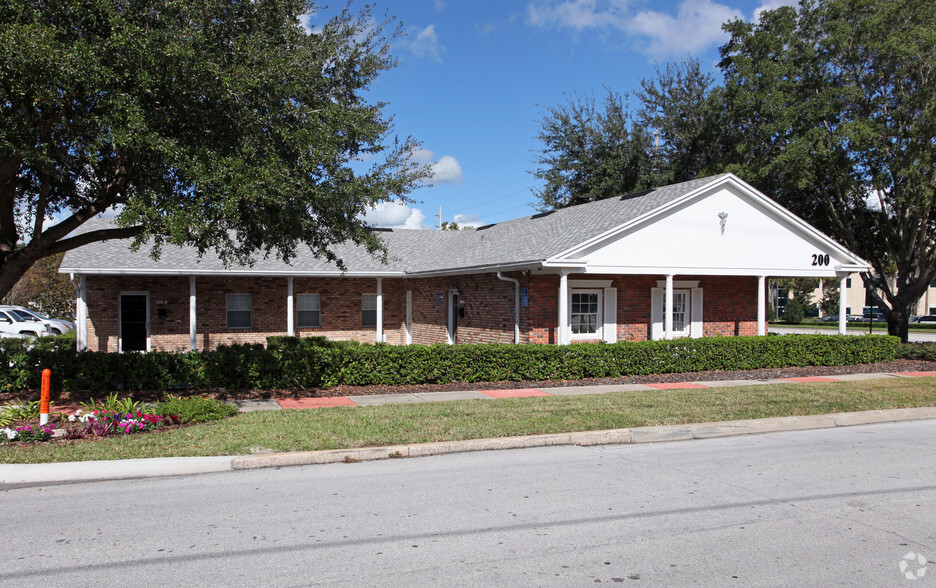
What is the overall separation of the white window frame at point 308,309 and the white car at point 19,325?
1052cm

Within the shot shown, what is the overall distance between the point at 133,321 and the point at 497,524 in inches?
719

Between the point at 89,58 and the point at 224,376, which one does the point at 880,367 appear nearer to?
the point at 224,376

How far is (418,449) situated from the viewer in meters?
8.72

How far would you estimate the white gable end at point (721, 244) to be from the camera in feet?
58.2

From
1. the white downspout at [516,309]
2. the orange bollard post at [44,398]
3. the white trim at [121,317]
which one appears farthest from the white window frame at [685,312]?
the orange bollard post at [44,398]

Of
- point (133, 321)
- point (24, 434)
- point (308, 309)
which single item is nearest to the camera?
point (24, 434)

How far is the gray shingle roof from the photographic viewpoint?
18250 mm

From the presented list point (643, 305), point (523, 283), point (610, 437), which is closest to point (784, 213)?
point (643, 305)

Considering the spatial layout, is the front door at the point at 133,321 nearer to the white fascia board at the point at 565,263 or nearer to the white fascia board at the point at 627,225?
the white fascia board at the point at 565,263

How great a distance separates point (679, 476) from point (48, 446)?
25.2 feet

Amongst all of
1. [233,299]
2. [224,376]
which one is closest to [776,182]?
[233,299]

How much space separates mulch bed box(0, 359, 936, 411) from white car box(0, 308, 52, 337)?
15377mm

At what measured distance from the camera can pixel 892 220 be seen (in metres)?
25.8

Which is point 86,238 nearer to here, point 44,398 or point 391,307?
point 44,398
